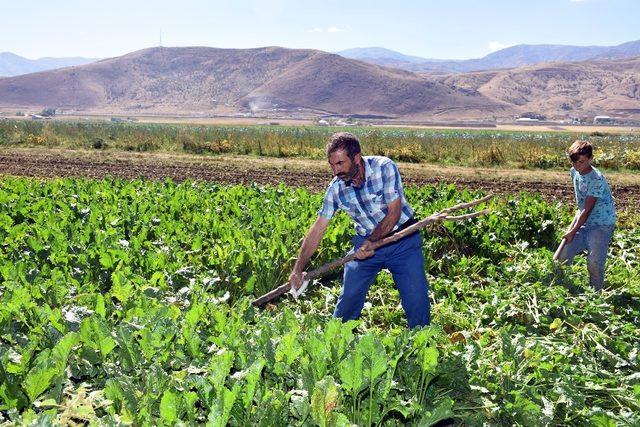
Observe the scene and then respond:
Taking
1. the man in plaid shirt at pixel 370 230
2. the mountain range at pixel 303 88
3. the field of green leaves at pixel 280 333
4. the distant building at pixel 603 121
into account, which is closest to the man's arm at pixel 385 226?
the man in plaid shirt at pixel 370 230

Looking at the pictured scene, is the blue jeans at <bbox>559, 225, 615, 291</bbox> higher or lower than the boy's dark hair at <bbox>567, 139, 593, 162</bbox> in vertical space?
lower

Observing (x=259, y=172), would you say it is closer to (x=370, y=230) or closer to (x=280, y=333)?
(x=370, y=230)

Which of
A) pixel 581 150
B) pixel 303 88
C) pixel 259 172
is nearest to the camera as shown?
pixel 581 150

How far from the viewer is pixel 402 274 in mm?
4336

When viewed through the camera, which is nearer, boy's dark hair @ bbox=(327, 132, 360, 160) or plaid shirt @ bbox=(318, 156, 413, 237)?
Answer: boy's dark hair @ bbox=(327, 132, 360, 160)

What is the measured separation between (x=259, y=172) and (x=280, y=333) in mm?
15493

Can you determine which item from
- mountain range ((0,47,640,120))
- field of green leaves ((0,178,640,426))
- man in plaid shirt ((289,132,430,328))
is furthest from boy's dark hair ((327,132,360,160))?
mountain range ((0,47,640,120))

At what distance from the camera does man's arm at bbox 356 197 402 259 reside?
4.07 meters

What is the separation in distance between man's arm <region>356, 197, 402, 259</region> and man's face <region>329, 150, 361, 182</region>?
15.5 inches

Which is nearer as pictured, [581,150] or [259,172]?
[581,150]

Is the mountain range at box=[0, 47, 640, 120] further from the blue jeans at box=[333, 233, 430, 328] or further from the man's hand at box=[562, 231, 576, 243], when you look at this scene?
the blue jeans at box=[333, 233, 430, 328]

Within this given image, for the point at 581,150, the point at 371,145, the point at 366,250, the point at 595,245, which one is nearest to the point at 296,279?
the point at 366,250

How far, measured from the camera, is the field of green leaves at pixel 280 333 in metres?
2.68

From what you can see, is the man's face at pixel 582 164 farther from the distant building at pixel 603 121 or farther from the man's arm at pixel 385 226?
the distant building at pixel 603 121
